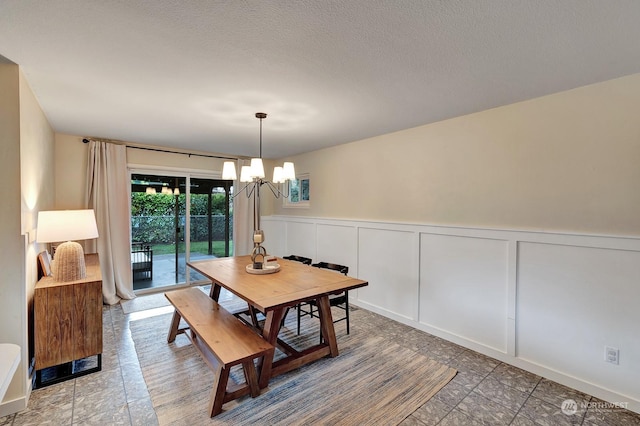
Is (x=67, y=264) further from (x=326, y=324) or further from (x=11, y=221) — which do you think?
(x=326, y=324)

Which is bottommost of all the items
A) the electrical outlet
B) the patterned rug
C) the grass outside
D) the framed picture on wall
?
the patterned rug

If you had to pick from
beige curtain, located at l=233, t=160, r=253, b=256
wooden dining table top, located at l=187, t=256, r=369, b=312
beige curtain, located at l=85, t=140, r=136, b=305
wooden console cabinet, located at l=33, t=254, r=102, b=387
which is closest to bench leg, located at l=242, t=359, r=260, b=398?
wooden dining table top, located at l=187, t=256, r=369, b=312

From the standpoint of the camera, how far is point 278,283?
2559 millimetres

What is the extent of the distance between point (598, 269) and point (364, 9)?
8.13 ft

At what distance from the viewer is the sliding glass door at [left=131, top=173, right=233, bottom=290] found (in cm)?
460

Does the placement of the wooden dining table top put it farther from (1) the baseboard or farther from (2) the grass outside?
(2) the grass outside

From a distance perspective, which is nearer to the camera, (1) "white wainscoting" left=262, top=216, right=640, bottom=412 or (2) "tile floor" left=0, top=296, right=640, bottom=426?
(2) "tile floor" left=0, top=296, right=640, bottom=426

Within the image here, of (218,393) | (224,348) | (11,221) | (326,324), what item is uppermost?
(11,221)

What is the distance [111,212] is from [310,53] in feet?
12.8

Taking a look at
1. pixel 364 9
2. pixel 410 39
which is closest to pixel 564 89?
pixel 410 39

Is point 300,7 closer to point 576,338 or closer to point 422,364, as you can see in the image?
point 422,364

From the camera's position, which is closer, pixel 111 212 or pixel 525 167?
pixel 525 167

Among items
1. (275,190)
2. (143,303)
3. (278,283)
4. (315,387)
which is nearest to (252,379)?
(315,387)

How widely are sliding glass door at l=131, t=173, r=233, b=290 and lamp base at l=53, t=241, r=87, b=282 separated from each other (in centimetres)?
218
